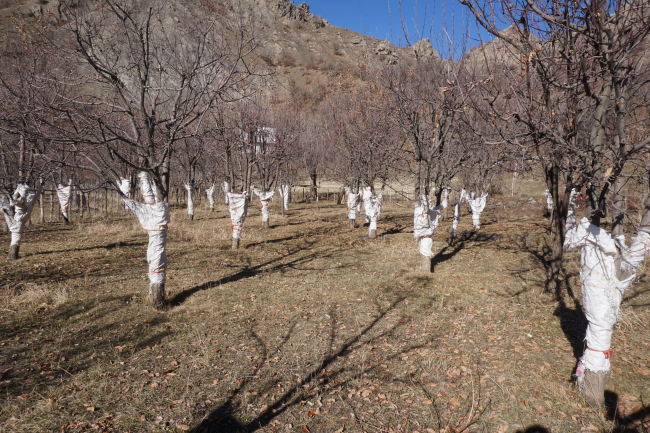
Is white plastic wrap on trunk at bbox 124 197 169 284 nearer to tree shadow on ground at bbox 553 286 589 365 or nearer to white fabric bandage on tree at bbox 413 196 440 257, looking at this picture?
white fabric bandage on tree at bbox 413 196 440 257

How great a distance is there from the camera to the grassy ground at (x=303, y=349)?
397cm

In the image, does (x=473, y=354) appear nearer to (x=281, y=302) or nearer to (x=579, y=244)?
(x=579, y=244)

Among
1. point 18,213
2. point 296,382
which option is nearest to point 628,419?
point 296,382

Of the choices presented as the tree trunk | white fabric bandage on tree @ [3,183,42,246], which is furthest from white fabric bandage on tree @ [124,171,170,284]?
the tree trunk

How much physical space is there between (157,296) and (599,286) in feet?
24.0

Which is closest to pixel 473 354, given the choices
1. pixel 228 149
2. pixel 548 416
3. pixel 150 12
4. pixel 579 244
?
pixel 548 416

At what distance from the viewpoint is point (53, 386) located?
172 inches

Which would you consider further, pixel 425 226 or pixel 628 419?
pixel 425 226

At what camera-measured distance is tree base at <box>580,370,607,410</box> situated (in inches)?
158

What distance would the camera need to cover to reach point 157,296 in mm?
6875

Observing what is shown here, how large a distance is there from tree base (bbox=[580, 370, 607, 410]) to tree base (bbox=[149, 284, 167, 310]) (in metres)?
7.16

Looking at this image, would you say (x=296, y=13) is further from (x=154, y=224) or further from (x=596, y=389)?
(x=596, y=389)

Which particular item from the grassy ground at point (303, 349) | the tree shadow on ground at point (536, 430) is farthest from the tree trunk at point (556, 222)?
the tree shadow on ground at point (536, 430)

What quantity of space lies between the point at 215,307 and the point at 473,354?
5071mm
